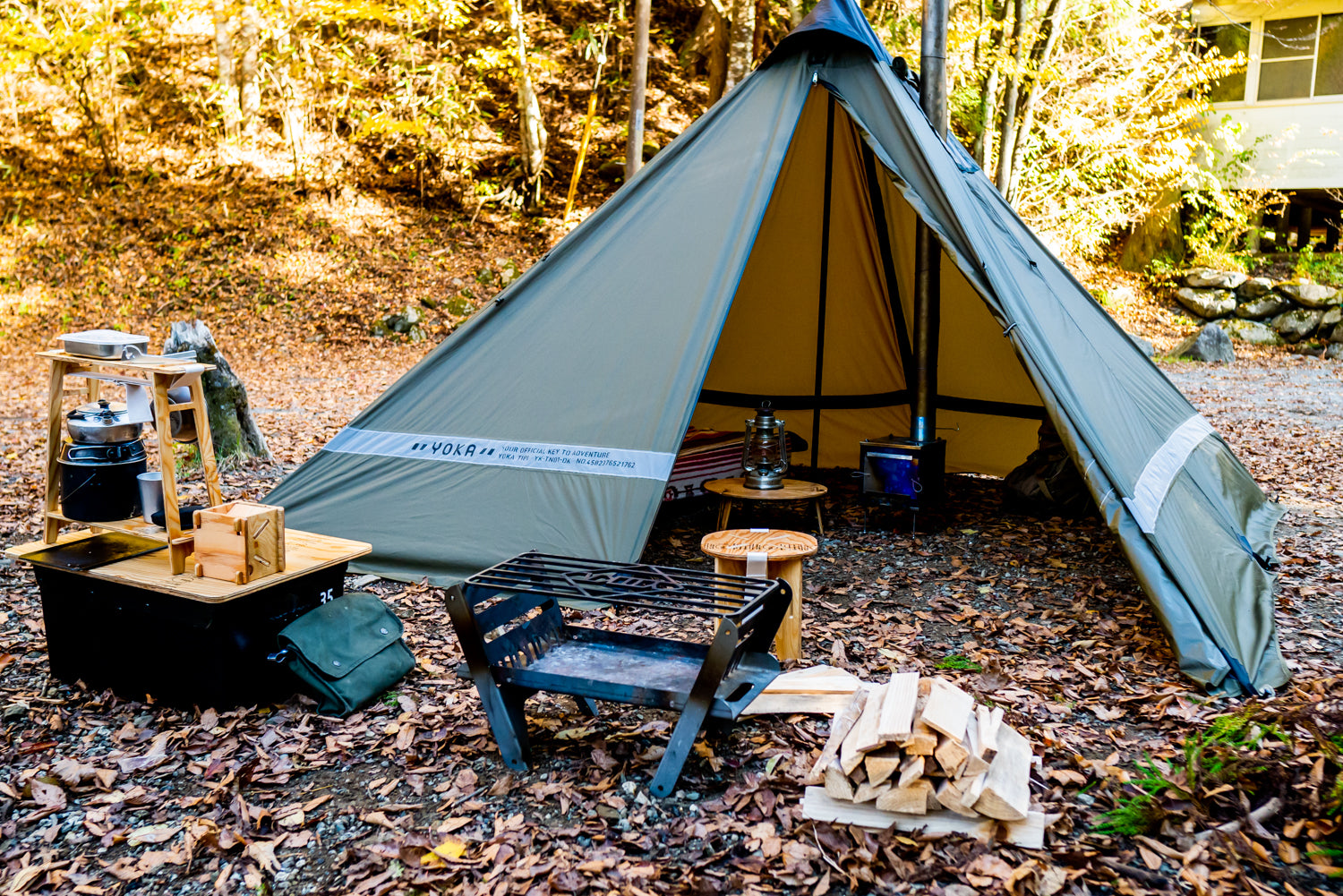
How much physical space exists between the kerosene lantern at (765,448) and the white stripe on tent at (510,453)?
101 centimetres

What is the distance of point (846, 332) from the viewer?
22.5 ft

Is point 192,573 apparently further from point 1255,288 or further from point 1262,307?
point 1255,288

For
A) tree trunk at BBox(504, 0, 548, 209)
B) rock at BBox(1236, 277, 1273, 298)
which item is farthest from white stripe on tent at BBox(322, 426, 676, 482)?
rock at BBox(1236, 277, 1273, 298)

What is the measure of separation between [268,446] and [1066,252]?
12975 mm

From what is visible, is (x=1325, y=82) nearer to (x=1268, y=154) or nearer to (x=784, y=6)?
(x=1268, y=154)

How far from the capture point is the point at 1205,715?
10.4 ft

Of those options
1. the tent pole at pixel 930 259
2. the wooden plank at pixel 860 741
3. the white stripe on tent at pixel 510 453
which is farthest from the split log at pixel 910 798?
the tent pole at pixel 930 259

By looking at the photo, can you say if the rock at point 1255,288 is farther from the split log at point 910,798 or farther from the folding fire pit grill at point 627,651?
the split log at point 910,798

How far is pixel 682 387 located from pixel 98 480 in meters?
2.25

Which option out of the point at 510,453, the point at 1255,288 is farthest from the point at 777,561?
the point at 1255,288

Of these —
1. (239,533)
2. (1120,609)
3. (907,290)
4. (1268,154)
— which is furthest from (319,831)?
(1268,154)

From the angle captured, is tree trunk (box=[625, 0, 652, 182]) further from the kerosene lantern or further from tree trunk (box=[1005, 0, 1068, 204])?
the kerosene lantern

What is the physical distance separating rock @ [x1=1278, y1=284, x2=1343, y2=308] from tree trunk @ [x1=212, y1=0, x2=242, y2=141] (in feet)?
52.6

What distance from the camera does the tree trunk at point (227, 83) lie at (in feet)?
48.4
